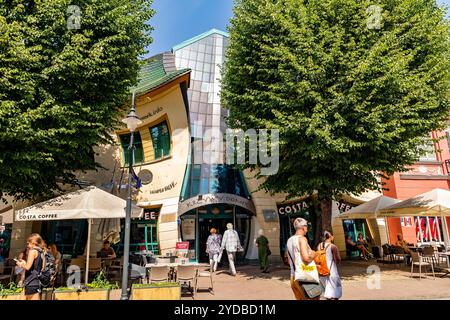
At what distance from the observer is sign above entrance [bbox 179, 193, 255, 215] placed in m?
15.4

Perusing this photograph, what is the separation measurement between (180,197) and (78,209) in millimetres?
8278

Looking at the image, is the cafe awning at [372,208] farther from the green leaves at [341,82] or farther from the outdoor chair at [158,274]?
the outdoor chair at [158,274]

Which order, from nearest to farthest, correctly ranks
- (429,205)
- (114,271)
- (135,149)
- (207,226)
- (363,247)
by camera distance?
(114,271), (429,205), (363,247), (207,226), (135,149)

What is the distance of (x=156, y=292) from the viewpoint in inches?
272

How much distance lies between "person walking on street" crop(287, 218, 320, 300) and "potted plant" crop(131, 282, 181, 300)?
335 centimetres

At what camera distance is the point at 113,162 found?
57.4 ft

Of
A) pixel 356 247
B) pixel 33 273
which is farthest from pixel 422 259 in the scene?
pixel 33 273

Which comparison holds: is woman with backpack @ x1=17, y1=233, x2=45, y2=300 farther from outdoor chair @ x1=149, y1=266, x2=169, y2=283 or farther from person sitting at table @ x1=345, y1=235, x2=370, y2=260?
person sitting at table @ x1=345, y1=235, x2=370, y2=260

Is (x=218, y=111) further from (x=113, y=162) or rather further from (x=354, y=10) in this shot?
(x=354, y=10)

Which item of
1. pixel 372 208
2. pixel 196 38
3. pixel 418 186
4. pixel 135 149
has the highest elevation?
pixel 196 38

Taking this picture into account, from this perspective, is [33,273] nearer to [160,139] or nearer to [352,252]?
[160,139]

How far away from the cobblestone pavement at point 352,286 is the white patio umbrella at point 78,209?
323 centimetres
